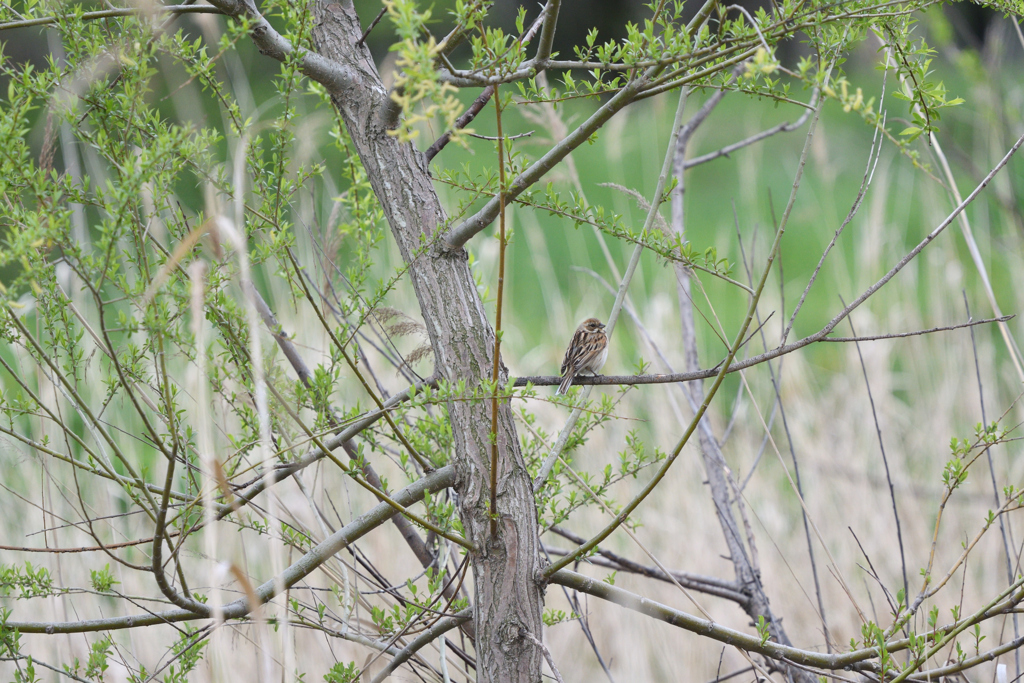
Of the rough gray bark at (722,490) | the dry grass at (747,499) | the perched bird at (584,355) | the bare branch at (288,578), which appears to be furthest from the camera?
the dry grass at (747,499)

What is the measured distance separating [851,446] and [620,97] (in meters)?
2.38

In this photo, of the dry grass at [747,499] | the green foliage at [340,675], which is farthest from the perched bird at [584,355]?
the green foliage at [340,675]

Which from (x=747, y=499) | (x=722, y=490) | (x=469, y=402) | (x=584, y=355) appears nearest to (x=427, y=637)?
(x=469, y=402)

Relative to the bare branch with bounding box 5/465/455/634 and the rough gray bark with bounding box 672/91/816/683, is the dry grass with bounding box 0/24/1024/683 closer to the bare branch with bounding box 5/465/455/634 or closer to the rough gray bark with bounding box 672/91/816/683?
the rough gray bark with bounding box 672/91/816/683

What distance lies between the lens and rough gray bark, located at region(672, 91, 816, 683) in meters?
1.59

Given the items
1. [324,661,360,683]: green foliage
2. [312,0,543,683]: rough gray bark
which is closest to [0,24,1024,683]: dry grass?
[324,661,360,683]: green foliage

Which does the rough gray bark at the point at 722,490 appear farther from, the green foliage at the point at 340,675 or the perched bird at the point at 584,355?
the green foliage at the point at 340,675

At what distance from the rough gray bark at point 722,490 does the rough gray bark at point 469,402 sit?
0.50 m

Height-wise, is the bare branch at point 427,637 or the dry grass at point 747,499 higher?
the dry grass at point 747,499

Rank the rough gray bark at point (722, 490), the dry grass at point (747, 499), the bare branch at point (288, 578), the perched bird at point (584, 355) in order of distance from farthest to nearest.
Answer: the dry grass at point (747, 499)
the perched bird at point (584, 355)
the rough gray bark at point (722, 490)
the bare branch at point (288, 578)

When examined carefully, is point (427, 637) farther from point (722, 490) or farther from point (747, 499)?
point (747, 499)

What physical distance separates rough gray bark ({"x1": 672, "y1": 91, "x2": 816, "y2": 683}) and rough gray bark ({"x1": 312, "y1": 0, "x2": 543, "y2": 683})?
1.64ft

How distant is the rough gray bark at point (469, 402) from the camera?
1006 mm

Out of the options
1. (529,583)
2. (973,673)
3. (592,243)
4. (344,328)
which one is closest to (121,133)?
(344,328)
